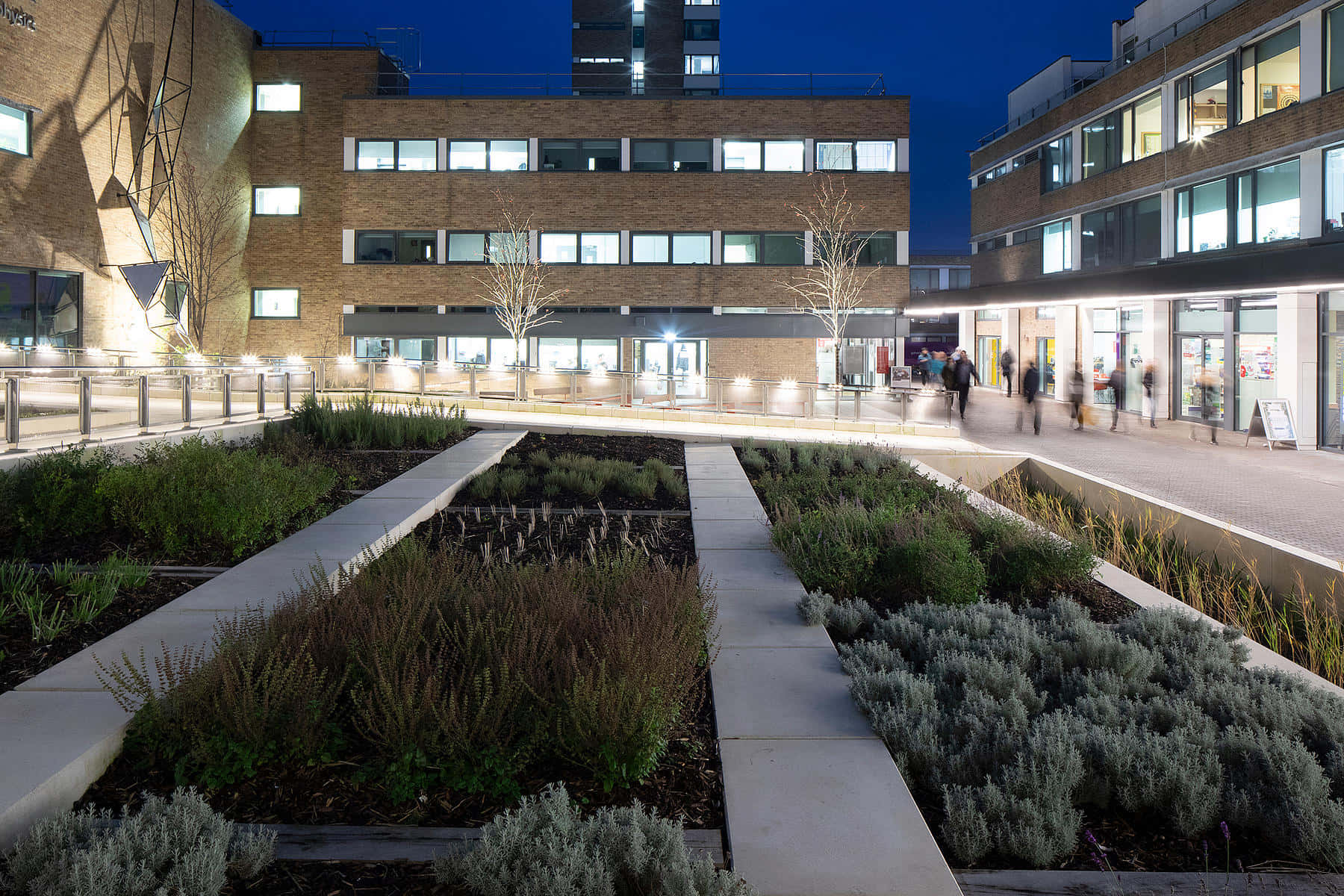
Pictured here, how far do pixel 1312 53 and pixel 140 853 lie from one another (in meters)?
27.5

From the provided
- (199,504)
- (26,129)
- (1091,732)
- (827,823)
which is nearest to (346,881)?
(827,823)

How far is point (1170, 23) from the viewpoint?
31.9m

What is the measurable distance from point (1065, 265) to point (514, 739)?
38.1m

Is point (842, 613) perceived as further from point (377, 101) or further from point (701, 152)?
point (377, 101)

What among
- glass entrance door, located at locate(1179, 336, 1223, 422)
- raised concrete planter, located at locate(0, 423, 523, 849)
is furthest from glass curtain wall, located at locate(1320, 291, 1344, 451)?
raised concrete planter, located at locate(0, 423, 523, 849)

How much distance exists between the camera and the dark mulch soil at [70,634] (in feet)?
16.9

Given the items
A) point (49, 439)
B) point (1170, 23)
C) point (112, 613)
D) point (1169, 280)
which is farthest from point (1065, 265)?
point (112, 613)

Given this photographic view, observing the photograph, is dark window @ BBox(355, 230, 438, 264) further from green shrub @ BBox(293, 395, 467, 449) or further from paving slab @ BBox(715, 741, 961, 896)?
paving slab @ BBox(715, 741, 961, 896)

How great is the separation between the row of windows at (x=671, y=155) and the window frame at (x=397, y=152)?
3.4 inches

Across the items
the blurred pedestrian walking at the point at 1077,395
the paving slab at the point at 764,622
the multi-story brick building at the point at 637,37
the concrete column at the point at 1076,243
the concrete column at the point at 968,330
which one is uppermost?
the multi-story brick building at the point at 637,37

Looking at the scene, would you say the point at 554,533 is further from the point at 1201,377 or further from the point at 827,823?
the point at 1201,377

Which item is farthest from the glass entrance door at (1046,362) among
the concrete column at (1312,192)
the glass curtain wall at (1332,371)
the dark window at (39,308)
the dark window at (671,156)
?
the dark window at (39,308)

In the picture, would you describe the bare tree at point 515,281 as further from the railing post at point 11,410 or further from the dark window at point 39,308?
the railing post at point 11,410

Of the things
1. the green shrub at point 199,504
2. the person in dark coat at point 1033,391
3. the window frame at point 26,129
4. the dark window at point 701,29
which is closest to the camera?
the green shrub at point 199,504
